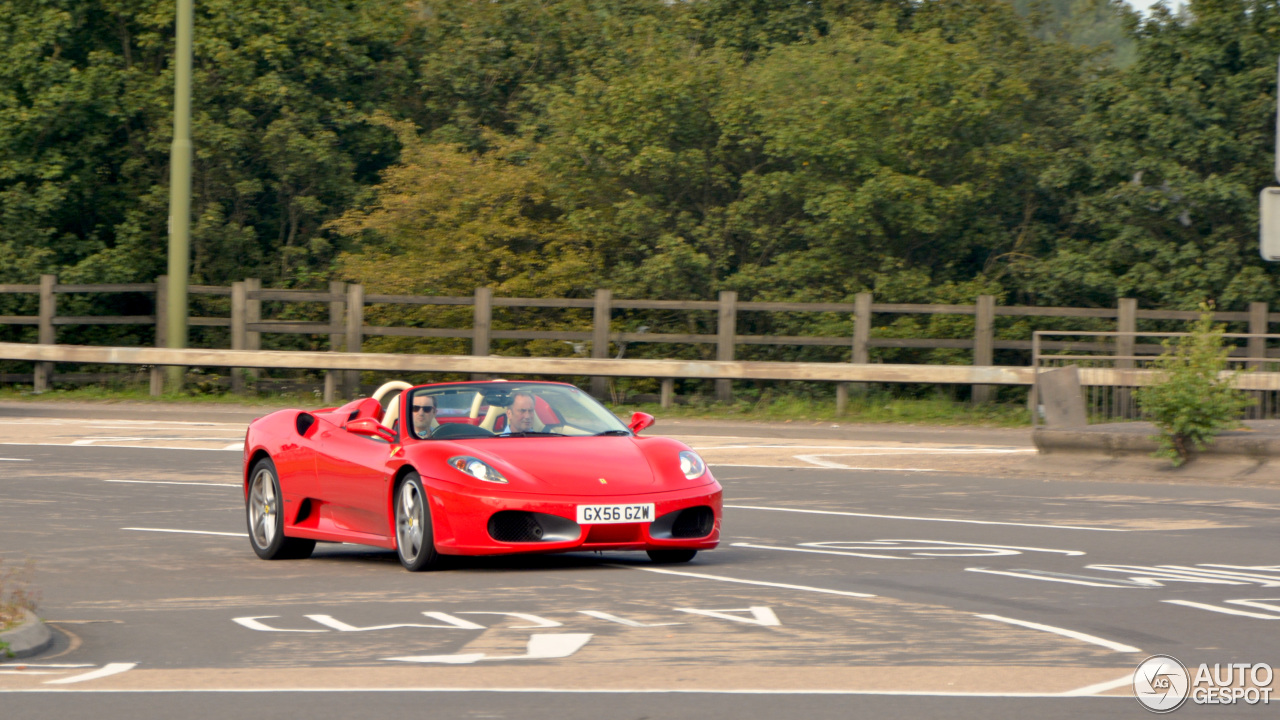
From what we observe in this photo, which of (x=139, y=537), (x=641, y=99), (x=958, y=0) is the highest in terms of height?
(x=958, y=0)

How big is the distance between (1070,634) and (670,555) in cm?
361

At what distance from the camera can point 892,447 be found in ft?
68.3

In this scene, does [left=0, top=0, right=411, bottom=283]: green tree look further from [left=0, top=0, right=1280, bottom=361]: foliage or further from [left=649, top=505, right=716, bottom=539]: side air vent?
[left=649, top=505, right=716, bottom=539]: side air vent

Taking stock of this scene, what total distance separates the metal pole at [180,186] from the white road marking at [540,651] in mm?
20556

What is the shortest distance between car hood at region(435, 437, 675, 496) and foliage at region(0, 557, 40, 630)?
2.57m

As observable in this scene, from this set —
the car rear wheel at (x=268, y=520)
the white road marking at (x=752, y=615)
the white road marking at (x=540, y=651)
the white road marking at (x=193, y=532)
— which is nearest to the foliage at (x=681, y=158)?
the white road marking at (x=193, y=532)

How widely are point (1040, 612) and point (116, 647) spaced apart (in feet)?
14.7

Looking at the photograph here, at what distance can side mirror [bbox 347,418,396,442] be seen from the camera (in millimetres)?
11125

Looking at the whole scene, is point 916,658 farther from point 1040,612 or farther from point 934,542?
point 934,542

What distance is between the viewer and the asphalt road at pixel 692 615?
6859mm

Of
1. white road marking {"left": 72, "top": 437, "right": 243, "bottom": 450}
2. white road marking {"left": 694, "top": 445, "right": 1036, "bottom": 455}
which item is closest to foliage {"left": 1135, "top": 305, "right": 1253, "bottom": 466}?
white road marking {"left": 694, "top": 445, "right": 1036, "bottom": 455}

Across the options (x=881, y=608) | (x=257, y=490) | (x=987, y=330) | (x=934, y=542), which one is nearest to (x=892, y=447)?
(x=987, y=330)

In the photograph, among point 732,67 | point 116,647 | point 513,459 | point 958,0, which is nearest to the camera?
point 116,647

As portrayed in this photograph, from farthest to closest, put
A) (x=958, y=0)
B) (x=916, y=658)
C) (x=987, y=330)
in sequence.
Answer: (x=958, y=0) → (x=987, y=330) → (x=916, y=658)
